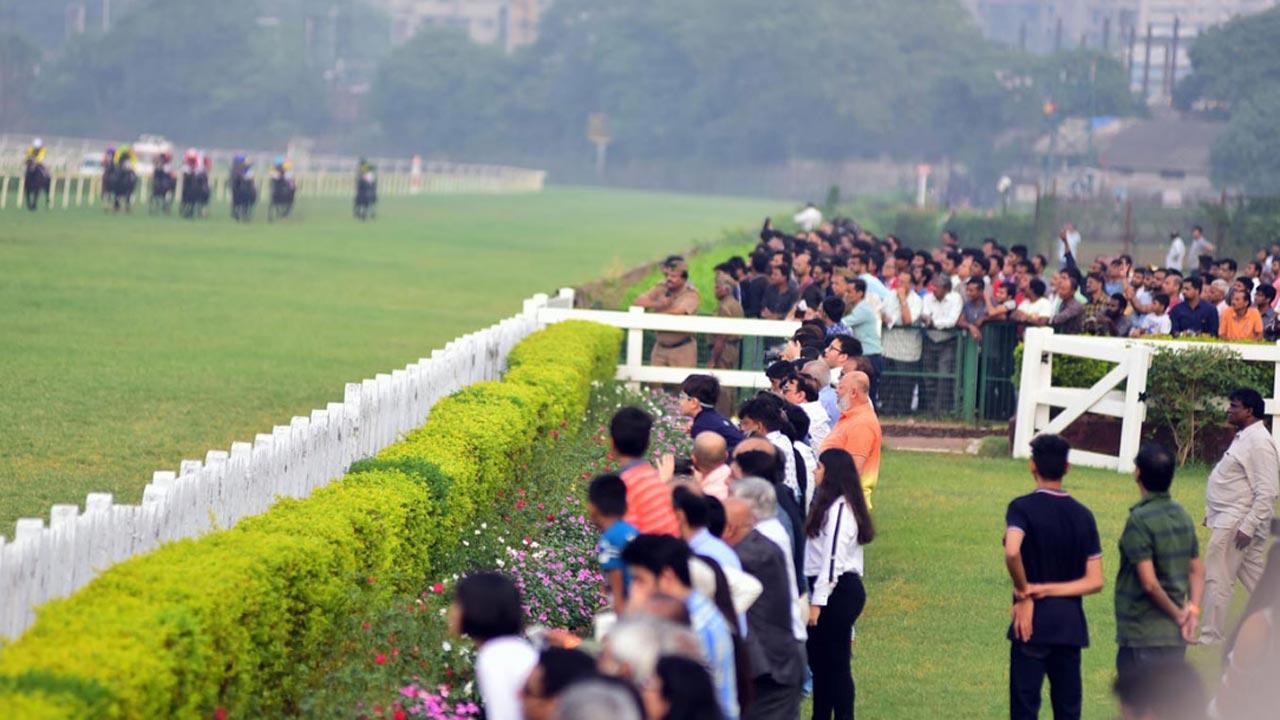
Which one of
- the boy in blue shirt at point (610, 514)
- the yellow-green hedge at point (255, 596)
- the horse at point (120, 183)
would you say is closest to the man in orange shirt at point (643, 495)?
the boy in blue shirt at point (610, 514)

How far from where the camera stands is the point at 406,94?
122375 millimetres

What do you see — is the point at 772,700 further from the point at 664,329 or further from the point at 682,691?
the point at 664,329

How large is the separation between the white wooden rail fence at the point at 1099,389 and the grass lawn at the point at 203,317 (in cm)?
632

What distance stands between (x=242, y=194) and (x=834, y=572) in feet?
127

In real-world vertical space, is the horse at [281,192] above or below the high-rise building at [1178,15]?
below

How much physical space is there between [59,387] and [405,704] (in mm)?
10242

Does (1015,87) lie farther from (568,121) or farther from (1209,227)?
(1209,227)

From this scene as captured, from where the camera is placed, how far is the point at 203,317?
77.5 feet

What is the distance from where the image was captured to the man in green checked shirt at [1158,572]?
24.3 feet

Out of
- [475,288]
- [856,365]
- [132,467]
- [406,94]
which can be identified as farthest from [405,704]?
[406,94]

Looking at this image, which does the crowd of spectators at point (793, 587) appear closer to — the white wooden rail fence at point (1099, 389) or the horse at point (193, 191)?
the white wooden rail fence at point (1099, 389)

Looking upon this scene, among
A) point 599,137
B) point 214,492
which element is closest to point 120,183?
point 214,492

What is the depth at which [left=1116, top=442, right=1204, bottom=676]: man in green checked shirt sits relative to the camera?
291 inches

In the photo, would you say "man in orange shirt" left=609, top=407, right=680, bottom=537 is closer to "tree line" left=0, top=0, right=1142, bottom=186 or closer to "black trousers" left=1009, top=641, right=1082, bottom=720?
"black trousers" left=1009, top=641, right=1082, bottom=720
